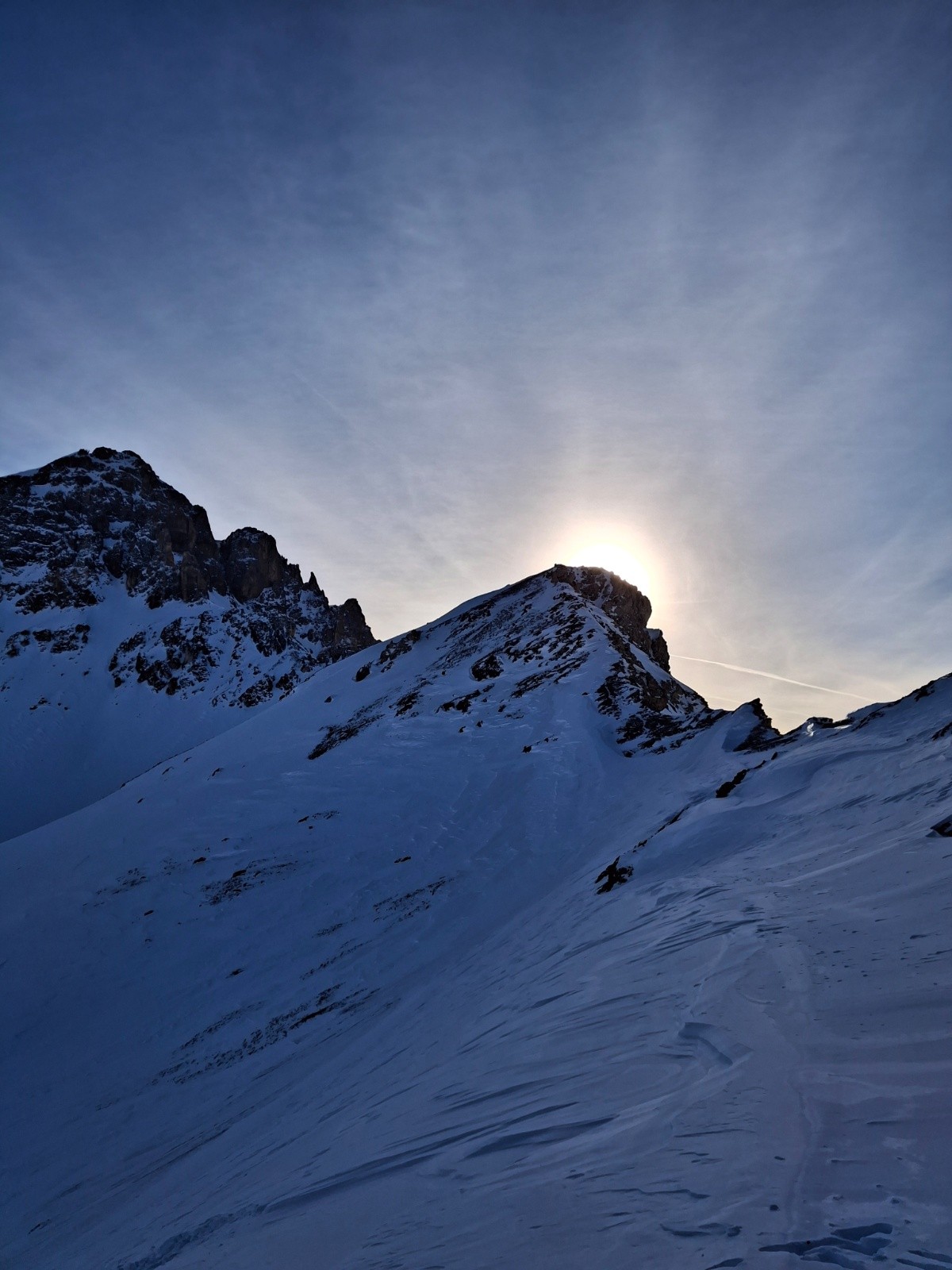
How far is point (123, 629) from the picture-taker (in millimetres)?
87438

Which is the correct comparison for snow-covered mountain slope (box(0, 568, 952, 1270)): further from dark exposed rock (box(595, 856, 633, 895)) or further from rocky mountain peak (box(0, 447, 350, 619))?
rocky mountain peak (box(0, 447, 350, 619))

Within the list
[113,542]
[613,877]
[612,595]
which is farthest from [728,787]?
[113,542]

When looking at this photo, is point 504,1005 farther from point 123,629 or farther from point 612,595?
point 123,629

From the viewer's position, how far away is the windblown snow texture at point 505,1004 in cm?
307

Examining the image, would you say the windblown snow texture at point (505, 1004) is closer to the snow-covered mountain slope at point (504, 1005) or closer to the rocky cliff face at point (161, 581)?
the snow-covered mountain slope at point (504, 1005)

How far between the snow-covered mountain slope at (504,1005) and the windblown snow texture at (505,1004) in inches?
1.4

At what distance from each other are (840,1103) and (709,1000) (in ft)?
6.23

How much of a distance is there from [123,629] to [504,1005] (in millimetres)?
94739

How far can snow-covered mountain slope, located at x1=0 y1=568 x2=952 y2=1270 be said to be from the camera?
10.1ft

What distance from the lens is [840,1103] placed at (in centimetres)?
329

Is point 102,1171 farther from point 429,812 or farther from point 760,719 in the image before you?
point 760,719

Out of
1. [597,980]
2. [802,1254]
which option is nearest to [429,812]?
[597,980]

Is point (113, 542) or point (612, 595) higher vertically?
point (113, 542)

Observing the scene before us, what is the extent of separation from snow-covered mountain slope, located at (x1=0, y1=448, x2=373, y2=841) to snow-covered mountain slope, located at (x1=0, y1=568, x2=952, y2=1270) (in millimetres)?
50179
